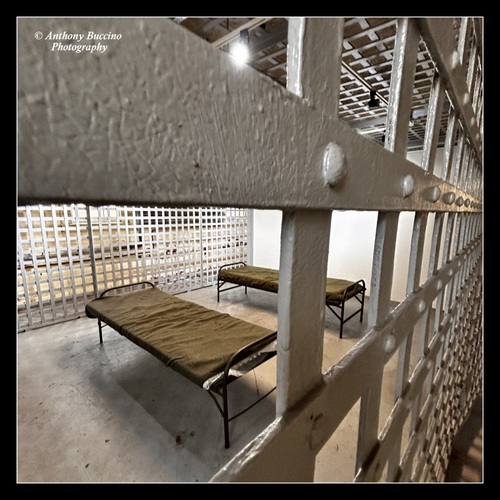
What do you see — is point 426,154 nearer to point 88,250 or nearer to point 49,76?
point 49,76

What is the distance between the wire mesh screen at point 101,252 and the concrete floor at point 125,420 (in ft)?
2.23

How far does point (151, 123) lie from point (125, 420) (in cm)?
201

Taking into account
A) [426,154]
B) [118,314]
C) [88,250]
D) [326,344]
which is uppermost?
[426,154]

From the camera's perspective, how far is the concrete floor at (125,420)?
53.0 inches

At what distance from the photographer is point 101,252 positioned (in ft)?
11.2

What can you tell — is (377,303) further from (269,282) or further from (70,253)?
(70,253)

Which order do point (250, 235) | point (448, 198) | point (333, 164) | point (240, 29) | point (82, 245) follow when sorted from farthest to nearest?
point (250, 235)
point (82, 245)
point (240, 29)
point (448, 198)
point (333, 164)

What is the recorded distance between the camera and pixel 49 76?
126mm

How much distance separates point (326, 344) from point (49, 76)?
2.77m

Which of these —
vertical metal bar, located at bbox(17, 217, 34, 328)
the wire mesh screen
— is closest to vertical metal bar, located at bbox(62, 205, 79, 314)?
the wire mesh screen

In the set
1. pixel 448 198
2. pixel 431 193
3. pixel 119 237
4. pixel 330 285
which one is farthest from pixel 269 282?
pixel 431 193

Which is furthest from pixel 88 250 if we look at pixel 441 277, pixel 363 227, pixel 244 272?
pixel 363 227

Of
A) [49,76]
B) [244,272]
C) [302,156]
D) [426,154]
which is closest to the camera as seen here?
[49,76]

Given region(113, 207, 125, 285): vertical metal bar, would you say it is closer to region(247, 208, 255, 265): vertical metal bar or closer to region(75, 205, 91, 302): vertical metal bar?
region(75, 205, 91, 302): vertical metal bar
